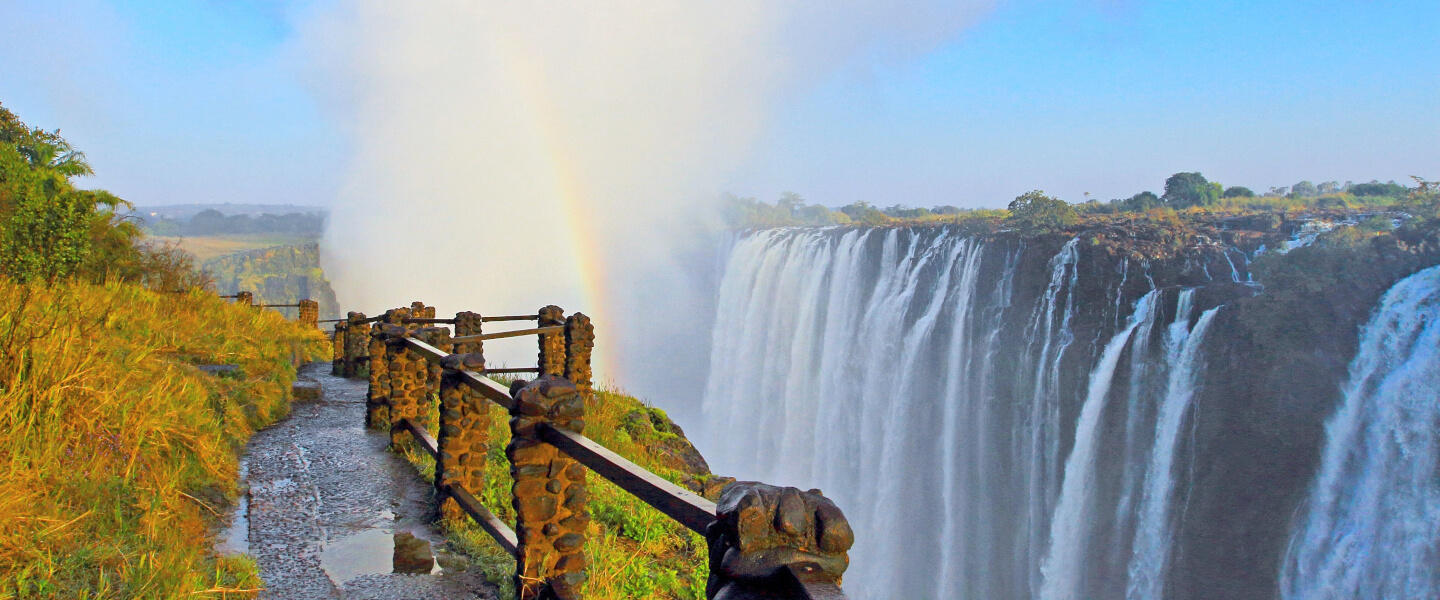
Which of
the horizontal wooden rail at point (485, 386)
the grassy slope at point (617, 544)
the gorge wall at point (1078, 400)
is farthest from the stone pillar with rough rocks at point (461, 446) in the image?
the gorge wall at point (1078, 400)

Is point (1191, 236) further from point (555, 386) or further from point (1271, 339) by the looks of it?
point (555, 386)

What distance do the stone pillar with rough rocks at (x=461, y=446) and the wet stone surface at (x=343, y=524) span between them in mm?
253

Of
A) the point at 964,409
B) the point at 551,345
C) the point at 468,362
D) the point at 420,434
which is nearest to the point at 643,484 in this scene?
the point at 468,362

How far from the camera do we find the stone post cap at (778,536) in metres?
1.26

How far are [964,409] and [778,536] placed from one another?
27996 mm

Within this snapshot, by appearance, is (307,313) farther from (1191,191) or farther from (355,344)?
(1191,191)

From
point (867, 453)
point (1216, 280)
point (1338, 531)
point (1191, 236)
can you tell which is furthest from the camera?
point (867, 453)

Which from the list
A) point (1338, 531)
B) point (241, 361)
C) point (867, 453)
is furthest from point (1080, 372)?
point (241, 361)

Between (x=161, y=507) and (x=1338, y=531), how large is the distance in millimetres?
21595

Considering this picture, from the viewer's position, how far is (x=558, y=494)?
2859 mm

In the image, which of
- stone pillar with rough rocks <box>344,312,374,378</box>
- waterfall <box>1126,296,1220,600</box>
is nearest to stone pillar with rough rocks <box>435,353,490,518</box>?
stone pillar with rough rocks <box>344,312,374,378</box>

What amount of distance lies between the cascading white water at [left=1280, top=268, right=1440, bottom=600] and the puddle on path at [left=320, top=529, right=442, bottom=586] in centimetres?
2004

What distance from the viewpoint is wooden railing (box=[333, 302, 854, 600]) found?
1.27 metres

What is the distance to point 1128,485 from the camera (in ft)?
68.9
